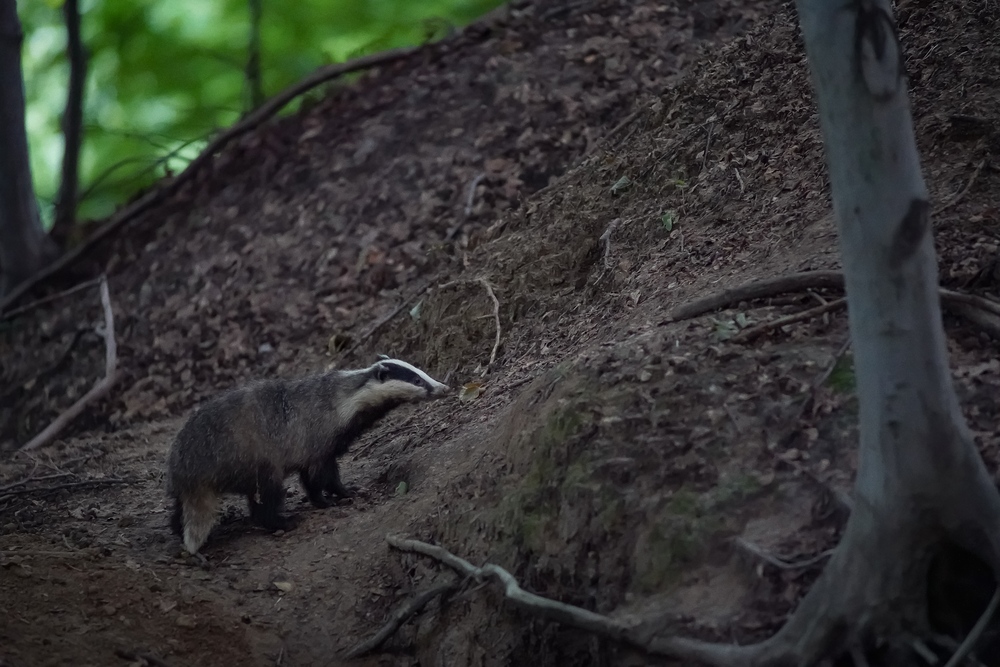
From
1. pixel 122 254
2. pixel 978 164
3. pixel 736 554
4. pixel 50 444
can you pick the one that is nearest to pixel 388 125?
pixel 122 254

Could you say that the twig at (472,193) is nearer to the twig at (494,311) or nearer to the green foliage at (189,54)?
the twig at (494,311)

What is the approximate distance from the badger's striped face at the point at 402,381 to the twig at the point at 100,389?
3.30 m

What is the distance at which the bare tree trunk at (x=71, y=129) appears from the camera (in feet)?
36.0

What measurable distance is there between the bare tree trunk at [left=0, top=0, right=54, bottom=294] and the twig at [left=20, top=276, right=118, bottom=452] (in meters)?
1.45

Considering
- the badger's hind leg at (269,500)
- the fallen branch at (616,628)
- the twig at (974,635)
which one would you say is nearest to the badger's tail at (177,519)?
the badger's hind leg at (269,500)

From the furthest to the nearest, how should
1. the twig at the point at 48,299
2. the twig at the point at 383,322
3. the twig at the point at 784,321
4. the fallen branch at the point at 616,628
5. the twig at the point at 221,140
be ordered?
the twig at the point at 221,140 → the twig at the point at 48,299 → the twig at the point at 383,322 → the twig at the point at 784,321 → the fallen branch at the point at 616,628

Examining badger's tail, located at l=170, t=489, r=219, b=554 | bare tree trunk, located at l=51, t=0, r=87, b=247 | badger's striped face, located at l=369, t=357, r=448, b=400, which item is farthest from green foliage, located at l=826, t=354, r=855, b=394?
bare tree trunk, located at l=51, t=0, r=87, b=247

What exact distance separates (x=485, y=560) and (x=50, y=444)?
16.8ft

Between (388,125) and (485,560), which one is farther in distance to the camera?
(388,125)

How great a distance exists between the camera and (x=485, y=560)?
182 inches

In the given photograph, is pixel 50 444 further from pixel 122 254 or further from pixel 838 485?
pixel 838 485

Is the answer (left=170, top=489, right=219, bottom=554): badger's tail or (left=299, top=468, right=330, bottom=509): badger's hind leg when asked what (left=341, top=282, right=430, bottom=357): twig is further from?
(left=170, top=489, right=219, bottom=554): badger's tail

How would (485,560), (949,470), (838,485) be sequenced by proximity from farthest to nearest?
(485,560), (838,485), (949,470)

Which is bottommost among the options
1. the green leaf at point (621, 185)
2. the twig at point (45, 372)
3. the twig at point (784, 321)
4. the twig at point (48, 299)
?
the twig at point (784, 321)
